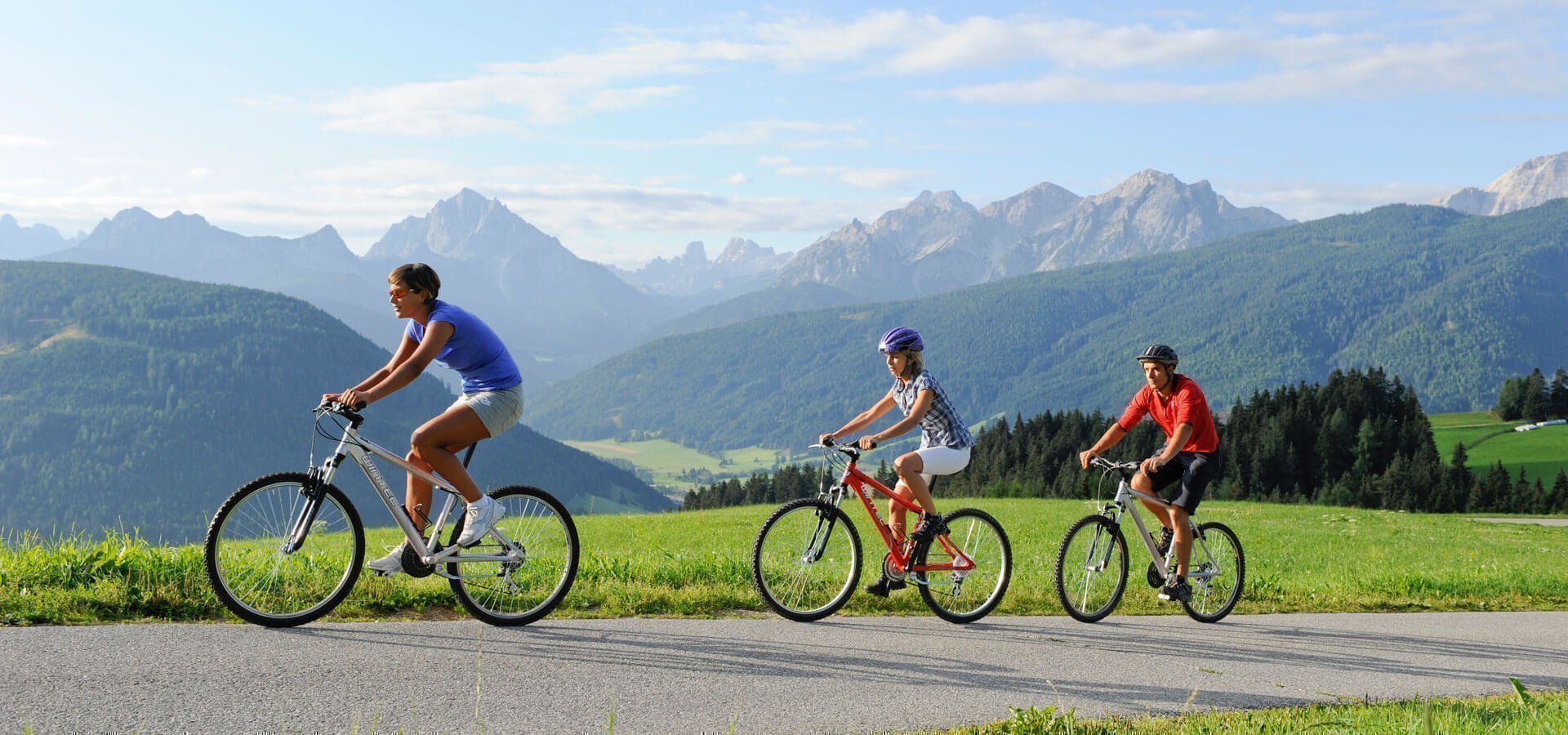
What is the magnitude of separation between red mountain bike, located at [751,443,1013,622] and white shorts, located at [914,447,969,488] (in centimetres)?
36

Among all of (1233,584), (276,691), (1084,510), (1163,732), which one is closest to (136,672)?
(276,691)

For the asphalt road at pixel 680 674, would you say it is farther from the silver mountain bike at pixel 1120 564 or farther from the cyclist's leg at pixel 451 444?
the cyclist's leg at pixel 451 444

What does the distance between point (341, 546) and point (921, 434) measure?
4.40 m

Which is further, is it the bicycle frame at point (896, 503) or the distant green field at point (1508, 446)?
the distant green field at point (1508, 446)

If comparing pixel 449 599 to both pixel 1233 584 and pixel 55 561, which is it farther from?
pixel 1233 584

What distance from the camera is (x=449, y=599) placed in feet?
27.2

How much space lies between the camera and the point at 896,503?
29.9ft

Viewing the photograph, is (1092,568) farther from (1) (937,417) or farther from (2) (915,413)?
(2) (915,413)

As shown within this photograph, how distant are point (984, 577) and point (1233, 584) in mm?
2638

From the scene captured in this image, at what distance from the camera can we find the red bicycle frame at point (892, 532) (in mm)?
8945

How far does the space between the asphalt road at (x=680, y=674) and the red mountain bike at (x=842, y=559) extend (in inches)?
8.9

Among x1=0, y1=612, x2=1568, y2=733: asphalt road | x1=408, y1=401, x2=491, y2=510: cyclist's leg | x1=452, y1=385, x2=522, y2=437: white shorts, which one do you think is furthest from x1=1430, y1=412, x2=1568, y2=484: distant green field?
x1=408, y1=401, x2=491, y2=510: cyclist's leg

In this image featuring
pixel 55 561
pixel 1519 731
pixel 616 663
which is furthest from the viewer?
pixel 55 561

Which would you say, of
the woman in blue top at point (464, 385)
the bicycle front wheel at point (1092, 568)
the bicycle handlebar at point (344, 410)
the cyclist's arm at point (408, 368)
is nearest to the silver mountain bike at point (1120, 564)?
the bicycle front wheel at point (1092, 568)
